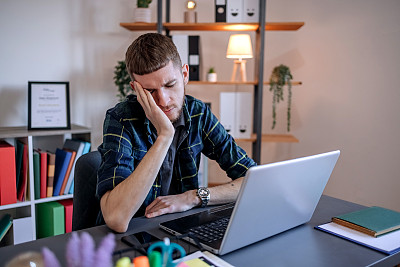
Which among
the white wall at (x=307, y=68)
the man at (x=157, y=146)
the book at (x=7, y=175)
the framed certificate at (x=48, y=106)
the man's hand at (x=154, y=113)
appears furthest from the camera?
the white wall at (x=307, y=68)

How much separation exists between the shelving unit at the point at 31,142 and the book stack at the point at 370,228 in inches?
69.7

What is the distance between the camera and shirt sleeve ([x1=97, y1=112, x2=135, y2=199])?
3.72ft

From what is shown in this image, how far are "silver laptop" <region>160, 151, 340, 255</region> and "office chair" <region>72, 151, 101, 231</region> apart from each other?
346 mm

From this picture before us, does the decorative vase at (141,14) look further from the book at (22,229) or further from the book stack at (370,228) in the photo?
the book stack at (370,228)

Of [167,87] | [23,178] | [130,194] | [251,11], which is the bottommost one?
[23,178]

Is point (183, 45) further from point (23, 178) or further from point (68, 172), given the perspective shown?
point (23, 178)

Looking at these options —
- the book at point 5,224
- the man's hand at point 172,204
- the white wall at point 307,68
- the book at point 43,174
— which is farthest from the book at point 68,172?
the man's hand at point 172,204

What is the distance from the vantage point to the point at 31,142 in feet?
7.07

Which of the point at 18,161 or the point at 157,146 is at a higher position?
the point at 157,146

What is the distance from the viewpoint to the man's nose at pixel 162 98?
127cm

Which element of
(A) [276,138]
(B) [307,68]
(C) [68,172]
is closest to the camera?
(C) [68,172]

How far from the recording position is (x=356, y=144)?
9.81ft

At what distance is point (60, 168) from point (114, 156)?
1295mm

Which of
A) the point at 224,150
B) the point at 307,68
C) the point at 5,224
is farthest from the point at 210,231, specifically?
the point at 307,68
